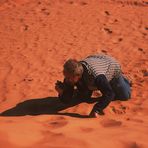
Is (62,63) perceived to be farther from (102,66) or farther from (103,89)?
(103,89)

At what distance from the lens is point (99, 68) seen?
5.43 meters

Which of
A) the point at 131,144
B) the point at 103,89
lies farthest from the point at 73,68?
the point at 131,144

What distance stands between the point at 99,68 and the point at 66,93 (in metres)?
0.56

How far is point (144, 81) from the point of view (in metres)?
6.57

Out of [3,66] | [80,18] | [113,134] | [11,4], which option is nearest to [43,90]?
[3,66]

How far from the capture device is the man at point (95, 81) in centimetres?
524

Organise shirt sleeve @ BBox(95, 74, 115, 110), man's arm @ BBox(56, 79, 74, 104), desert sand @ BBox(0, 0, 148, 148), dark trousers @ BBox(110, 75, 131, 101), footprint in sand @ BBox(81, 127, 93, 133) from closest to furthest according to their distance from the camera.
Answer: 1. desert sand @ BBox(0, 0, 148, 148)
2. footprint in sand @ BBox(81, 127, 93, 133)
3. shirt sleeve @ BBox(95, 74, 115, 110)
4. man's arm @ BBox(56, 79, 74, 104)
5. dark trousers @ BBox(110, 75, 131, 101)

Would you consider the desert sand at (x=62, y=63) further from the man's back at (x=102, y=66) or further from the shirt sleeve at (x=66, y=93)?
the man's back at (x=102, y=66)

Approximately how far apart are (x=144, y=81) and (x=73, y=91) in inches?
50.7

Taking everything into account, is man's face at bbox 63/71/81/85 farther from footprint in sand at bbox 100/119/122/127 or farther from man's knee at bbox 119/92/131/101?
man's knee at bbox 119/92/131/101

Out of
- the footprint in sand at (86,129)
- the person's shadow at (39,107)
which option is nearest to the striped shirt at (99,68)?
the person's shadow at (39,107)

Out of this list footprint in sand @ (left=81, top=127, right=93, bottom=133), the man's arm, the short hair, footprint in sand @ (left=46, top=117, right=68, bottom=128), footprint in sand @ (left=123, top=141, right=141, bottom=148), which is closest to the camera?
footprint in sand @ (left=123, top=141, right=141, bottom=148)

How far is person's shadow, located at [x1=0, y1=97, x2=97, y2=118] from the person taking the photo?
18.7 ft

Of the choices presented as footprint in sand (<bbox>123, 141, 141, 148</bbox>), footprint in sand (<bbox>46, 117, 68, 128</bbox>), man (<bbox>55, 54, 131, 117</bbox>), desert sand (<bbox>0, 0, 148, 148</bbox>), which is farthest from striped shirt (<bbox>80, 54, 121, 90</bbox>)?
footprint in sand (<bbox>123, 141, 141, 148</bbox>)
